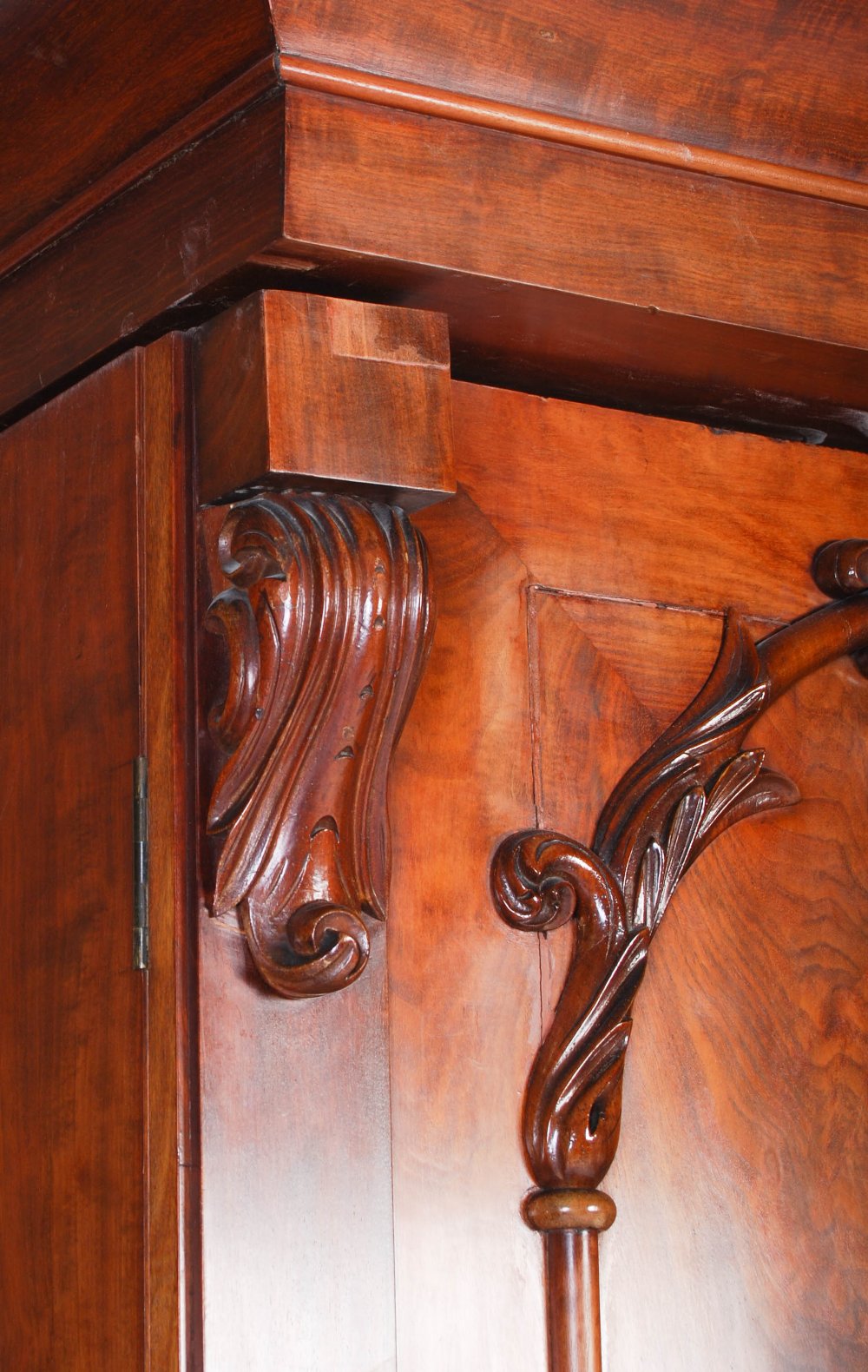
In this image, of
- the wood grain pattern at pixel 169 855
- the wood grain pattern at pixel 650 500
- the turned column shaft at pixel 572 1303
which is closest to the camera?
the wood grain pattern at pixel 169 855

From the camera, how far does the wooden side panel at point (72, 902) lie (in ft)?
3.23

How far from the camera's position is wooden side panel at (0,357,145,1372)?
99cm

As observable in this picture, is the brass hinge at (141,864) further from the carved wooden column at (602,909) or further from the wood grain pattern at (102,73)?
the wood grain pattern at (102,73)

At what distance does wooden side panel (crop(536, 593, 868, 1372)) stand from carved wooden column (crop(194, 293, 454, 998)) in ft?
0.51

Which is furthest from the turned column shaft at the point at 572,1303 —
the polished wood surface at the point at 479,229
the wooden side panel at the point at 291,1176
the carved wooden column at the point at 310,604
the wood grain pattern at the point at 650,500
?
the polished wood surface at the point at 479,229

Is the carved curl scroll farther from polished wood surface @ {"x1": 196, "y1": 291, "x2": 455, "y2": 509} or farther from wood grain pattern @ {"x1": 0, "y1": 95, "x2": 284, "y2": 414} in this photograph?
wood grain pattern @ {"x1": 0, "y1": 95, "x2": 284, "y2": 414}

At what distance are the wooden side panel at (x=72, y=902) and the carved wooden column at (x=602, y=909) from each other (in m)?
0.24

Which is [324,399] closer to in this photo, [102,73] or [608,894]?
[102,73]

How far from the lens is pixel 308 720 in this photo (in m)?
1.00

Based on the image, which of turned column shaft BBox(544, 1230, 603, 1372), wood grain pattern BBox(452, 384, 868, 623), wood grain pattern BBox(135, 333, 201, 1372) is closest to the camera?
wood grain pattern BBox(135, 333, 201, 1372)

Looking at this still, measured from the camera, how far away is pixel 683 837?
115 cm

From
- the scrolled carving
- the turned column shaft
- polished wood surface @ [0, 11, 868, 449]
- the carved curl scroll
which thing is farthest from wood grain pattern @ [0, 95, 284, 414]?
the turned column shaft

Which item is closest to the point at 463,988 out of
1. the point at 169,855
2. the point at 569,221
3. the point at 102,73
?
the point at 169,855

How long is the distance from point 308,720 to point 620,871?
244 millimetres
